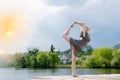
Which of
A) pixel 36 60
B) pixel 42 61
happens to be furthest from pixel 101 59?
pixel 36 60

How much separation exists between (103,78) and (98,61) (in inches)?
3022

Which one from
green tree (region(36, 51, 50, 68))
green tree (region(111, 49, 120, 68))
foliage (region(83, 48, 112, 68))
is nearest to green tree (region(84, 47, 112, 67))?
foliage (region(83, 48, 112, 68))

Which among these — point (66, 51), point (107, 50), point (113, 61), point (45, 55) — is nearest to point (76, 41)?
point (113, 61)

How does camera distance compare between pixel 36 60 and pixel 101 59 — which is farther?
pixel 36 60

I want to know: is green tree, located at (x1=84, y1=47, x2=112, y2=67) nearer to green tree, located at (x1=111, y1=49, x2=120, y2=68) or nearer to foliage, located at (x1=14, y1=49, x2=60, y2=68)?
green tree, located at (x1=111, y1=49, x2=120, y2=68)

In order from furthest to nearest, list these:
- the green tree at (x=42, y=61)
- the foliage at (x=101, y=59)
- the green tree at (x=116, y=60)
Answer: the green tree at (x=42, y=61), the foliage at (x=101, y=59), the green tree at (x=116, y=60)

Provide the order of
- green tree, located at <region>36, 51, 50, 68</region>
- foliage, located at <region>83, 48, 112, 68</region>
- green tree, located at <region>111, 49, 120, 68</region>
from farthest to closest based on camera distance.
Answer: green tree, located at <region>36, 51, 50, 68</region>, foliage, located at <region>83, 48, 112, 68</region>, green tree, located at <region>111, 49, 120, 68</region>

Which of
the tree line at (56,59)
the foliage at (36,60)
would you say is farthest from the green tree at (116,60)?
the foliage at (36,60)

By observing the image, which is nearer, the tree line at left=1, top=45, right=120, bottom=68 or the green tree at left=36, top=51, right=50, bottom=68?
the tree line at left=1, top=45, right=120, bottom=68

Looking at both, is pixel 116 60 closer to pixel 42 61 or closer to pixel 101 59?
pixel 101 59

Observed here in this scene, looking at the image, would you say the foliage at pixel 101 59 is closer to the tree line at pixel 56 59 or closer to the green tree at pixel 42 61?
the tree line at pixel 56 59

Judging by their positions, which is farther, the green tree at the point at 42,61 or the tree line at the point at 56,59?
the green tree at the point at 42,61

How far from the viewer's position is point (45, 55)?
105625mm

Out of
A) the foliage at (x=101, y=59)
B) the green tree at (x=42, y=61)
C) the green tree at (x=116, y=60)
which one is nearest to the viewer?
the green tree at (x=116, y=60)
